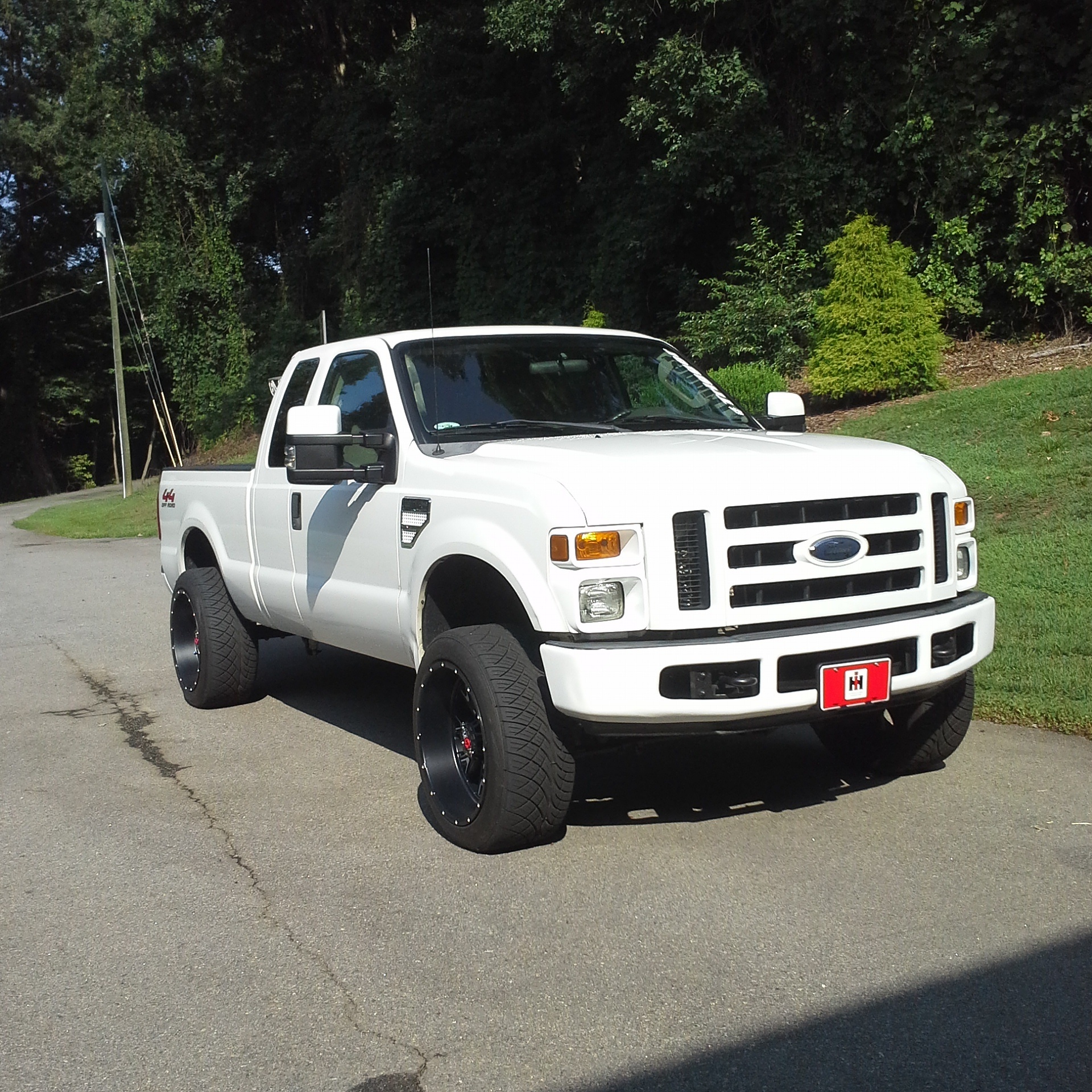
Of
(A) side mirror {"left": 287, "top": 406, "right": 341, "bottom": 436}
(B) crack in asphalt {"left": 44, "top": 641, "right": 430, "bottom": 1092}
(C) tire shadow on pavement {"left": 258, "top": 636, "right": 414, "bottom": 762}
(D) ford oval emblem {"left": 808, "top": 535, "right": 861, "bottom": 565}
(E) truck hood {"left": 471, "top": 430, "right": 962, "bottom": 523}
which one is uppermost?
(A) side mirror {"left": 287, "top": 406, "right": 341, "bottom": 436}

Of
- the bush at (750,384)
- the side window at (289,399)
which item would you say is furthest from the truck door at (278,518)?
the bush at (750,384)

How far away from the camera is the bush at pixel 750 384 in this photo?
16672 millimetres

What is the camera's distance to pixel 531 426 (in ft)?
20.0

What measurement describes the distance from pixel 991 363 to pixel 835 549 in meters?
13.4

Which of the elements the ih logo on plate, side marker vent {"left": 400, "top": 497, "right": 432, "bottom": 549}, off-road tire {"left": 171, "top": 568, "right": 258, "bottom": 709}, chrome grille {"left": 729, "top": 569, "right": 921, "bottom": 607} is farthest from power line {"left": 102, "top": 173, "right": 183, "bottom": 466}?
the ih logo on plate

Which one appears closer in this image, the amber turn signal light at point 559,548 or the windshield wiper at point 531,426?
the amber turn signal light at point 559,548

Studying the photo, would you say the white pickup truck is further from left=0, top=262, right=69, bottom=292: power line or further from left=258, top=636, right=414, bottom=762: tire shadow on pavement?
left=0, top=262, right=69, bottom=292: power line

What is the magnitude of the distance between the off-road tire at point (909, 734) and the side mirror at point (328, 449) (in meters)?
2.25

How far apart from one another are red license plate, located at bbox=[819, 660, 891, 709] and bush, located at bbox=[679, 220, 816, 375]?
1424cm

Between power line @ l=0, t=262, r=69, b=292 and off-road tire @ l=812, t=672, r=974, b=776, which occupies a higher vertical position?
power line @ l=0, t=262, r=69, b=292

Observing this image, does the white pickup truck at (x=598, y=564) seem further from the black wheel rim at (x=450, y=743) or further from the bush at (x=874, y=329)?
the bush at (x=874, y=329)

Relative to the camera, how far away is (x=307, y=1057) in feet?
11.6

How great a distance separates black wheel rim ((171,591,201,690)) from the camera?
27.2 ft

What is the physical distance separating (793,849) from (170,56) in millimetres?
42752
